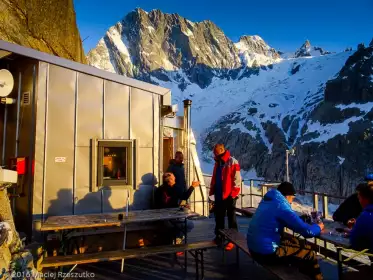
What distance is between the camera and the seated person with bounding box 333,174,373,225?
16.3 ft

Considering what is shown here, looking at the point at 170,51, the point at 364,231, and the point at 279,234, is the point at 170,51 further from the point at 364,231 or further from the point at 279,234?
the point at 364,231

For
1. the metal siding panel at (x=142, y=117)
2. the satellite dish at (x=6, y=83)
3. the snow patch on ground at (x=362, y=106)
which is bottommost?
the metal siding panel at (x=142, y=117)

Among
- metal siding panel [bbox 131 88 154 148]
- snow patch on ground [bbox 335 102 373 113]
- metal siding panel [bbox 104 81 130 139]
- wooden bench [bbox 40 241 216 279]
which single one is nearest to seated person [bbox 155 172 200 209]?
metal siding panel [bbox 131 88 154 148]

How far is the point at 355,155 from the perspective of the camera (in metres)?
58.8

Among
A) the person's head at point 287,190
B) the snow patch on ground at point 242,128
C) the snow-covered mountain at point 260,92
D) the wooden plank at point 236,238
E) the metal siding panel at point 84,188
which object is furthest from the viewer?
the snow patch on ground at point 242,128

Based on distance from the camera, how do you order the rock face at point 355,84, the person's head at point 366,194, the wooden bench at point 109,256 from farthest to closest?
the rock face at point 355,84
the wooden bench at point 109,256
the person's head at point 366,194

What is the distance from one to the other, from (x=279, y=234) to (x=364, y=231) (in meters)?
0.88

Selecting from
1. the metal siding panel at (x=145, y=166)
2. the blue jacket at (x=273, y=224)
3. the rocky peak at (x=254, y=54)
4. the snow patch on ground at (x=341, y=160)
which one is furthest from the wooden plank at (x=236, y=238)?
the rocky peak at (x=254, y=54)

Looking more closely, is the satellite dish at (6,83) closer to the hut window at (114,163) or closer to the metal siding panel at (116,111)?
the metal siding panel at (116,111)

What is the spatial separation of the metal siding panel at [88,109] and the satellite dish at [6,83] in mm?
1222

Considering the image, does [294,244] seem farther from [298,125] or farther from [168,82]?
[168,82]

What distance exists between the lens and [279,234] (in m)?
3.77

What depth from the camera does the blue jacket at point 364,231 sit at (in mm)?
3252

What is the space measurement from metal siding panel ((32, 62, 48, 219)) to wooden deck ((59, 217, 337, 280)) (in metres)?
1.43
